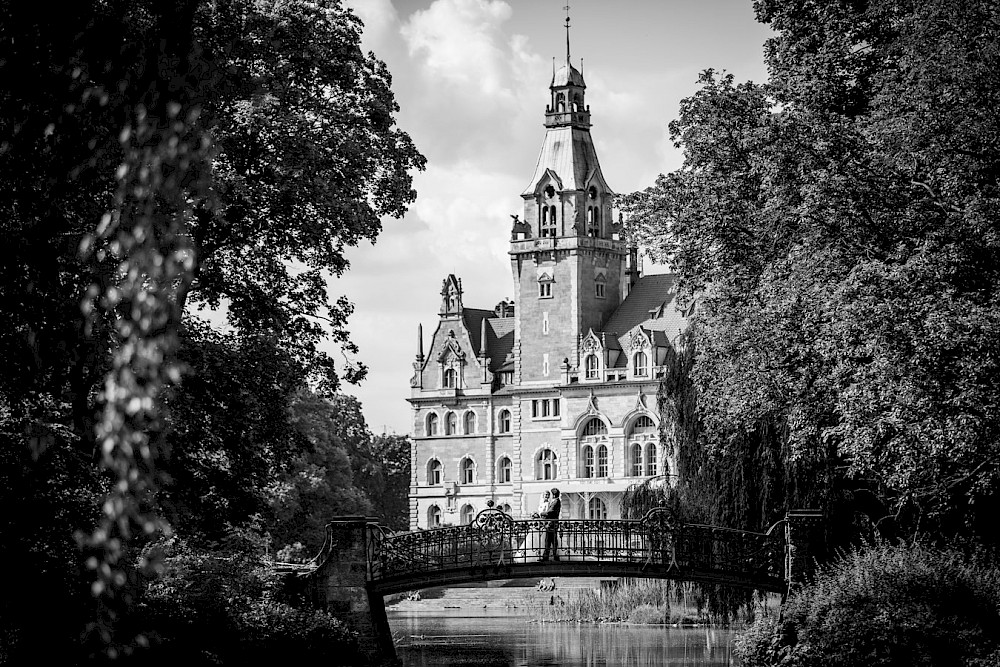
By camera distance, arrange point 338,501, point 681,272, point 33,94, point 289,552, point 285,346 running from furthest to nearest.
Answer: point 338,501 < point 289,552 < point 681,272 < point 285,346 < point 33,94

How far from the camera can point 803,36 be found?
2912 cm

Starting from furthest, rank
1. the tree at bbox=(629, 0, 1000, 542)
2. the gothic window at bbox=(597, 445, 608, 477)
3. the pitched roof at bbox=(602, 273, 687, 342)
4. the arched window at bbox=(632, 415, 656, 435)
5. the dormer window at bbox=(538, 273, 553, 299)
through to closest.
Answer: the dormer window at bbox=(538, 273, 553, 299), the pitched roof at bbox=(602, 273, 687, 342), the gothic window at bbox=(597, 445, 608, 477), the arched window at bbox=(632, 415, 656, 435), the tree at bbox=(629, 0, 1000, 542)

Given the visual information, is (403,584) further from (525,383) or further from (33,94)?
(525,383)

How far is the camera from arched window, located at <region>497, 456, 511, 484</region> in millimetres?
93812

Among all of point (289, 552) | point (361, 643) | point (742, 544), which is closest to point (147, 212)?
point (361, 643)

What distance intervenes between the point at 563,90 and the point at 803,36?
62350mm

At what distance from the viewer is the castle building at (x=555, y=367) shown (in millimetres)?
87500

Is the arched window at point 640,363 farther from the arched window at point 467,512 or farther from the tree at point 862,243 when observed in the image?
the tree at point 862,243

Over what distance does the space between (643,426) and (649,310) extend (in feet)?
24.1

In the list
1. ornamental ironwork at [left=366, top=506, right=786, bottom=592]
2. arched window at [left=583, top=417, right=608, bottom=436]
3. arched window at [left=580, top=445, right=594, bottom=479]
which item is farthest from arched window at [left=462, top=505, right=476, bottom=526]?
ornamental ironwork at [left=366, top=506, right=786, bottom=592]

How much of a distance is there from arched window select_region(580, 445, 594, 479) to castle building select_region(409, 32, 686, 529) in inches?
2.3

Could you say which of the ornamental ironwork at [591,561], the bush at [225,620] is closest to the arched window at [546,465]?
the ornamental ironwork at [591,561]

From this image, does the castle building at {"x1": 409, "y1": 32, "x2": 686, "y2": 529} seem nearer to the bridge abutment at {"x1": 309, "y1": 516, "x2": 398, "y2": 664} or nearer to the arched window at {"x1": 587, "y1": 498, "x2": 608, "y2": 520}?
the arched window at {"x1": 587, "y1": 498, "x2": 608, "y2": 520}

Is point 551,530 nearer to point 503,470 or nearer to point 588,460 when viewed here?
point 588,460
